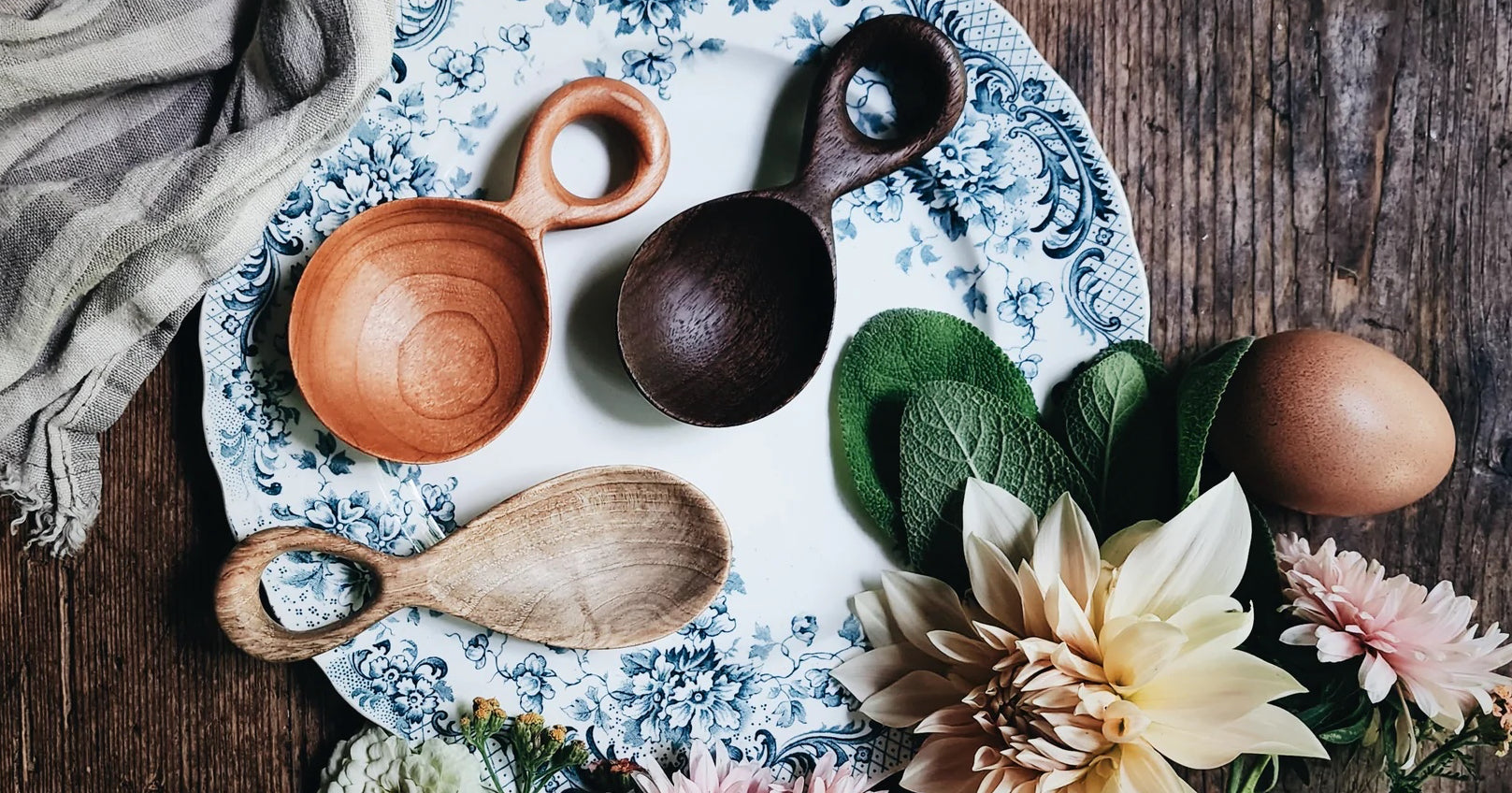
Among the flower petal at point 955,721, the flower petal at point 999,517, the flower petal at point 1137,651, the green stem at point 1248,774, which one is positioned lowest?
the green stem at point 1248,774

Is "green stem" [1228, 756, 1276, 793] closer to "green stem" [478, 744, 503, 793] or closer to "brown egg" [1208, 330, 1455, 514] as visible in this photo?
"brown egg" [1208, 330, 1455, 514]

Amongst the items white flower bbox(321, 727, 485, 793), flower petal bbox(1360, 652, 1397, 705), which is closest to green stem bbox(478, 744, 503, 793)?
white flower bbox(321, 727, 485, 793)

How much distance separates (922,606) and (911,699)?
0.06 m

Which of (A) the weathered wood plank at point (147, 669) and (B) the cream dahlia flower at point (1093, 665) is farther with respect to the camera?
(A) the weathered wood plank at point (147, 669)

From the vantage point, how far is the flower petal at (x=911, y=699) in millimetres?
645

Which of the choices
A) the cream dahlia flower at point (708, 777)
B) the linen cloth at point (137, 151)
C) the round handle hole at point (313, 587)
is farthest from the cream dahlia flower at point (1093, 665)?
the linen cloth at point (137, 151)

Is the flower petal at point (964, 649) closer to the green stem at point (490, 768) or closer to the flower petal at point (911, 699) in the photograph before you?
the flower petal at point (911, 699)

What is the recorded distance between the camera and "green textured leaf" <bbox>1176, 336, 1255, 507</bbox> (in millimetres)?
596

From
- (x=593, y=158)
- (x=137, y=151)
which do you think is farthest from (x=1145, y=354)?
(x=137, y=151)

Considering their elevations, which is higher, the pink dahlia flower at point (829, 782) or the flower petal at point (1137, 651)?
the flower petal at point (1137, 651)

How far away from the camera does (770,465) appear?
69cm

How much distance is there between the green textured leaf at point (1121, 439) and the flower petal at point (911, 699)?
16 centimetres

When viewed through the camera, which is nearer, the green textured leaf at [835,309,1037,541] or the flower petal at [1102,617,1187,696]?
the flower petal at [1102,617,1187,696]

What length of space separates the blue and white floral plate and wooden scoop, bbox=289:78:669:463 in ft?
0.09
